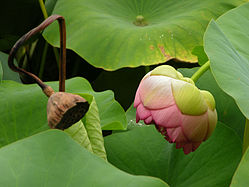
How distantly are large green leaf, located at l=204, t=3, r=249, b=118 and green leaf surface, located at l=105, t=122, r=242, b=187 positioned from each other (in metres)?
0.19

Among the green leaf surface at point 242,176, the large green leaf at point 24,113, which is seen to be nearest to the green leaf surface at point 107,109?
the large green leaf at point 24,113

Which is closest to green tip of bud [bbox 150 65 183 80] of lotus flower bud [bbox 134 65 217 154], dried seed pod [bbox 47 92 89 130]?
lotus flower bud [bbox 134 65 217 154]

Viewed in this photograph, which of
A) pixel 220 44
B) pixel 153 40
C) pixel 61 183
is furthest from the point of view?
pixel 153 40

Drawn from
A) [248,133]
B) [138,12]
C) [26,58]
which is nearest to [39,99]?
[248,133]

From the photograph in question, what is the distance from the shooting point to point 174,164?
0.95 meters

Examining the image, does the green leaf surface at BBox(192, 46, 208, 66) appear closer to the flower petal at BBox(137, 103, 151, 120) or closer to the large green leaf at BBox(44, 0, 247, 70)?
the large green leaf at BBox(44, 0, 247, 70)

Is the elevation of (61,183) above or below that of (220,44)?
below

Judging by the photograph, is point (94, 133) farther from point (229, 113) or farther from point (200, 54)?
point (200, 54)

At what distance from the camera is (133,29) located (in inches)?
54.3

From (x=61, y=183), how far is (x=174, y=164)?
1.25 feet

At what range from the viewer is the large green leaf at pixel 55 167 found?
0.62 metres

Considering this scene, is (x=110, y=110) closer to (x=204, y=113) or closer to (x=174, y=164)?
(x=174, y=164)

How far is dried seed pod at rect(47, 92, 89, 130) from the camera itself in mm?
611

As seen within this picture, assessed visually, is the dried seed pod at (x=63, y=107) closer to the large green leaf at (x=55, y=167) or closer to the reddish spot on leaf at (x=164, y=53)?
the large green leaf at (x=55, y=167)
